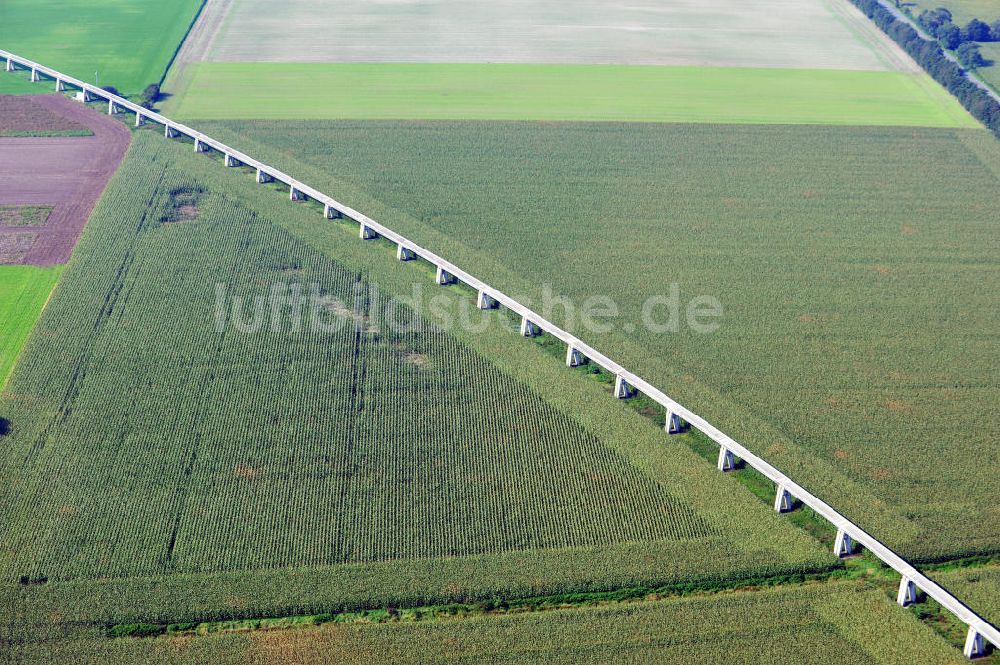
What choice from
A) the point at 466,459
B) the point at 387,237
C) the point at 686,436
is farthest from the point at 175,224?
the point at 686,436

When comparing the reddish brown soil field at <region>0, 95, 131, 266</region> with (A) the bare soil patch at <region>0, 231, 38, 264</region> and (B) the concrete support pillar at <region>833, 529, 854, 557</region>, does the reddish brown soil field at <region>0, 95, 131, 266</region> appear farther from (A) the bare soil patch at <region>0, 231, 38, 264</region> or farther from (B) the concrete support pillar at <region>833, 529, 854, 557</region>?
(B) the concrete support pillar at <region>833, 529, 854, 557</region>

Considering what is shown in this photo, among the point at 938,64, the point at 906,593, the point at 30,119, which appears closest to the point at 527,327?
the point at 906,593

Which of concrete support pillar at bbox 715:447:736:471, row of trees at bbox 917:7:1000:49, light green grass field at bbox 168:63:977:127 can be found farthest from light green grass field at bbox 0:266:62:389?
row of trees at bbox 917:7:1000:49

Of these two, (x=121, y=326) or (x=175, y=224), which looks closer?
(x=121, y=326)

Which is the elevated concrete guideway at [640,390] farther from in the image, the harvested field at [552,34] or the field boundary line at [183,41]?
the harvested field at [552,34]

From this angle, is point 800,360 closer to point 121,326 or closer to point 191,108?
point 121,326

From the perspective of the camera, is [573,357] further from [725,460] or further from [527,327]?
[725,460]
